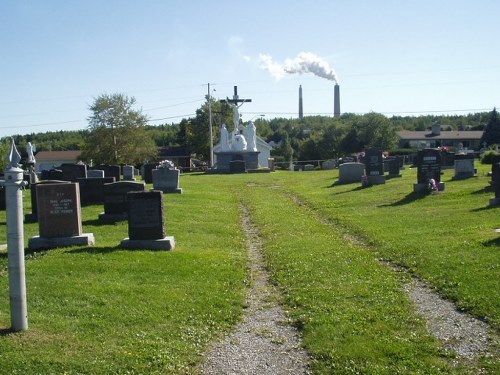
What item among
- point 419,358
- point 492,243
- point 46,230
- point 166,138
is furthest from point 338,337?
point 166,138

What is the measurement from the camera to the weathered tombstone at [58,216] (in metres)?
12.8

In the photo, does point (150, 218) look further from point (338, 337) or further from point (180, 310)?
point (338, 337)

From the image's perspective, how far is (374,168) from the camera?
28203 mm

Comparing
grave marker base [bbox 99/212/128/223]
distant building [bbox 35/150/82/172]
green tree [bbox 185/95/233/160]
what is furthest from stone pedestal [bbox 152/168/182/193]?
distant building [bbox 35/150/82/172]

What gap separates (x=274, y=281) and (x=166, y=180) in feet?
53.4

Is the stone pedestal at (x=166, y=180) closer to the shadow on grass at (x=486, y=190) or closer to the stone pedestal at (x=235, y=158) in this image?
the shadow on grass at (x=486, y=190)

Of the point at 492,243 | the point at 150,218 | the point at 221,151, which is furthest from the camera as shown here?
the point at 221,151

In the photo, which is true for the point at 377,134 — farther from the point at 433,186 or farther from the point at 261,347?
the point at 261,347

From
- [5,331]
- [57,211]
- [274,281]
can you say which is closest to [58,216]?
[57,211]

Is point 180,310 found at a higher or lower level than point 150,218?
lower

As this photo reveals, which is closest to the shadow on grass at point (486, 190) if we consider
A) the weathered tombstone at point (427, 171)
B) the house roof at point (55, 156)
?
the weathered tombstone at point (427, 171)

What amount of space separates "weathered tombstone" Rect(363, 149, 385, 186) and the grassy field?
394 inches

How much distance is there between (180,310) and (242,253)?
482cm

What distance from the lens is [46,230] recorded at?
12.9m
